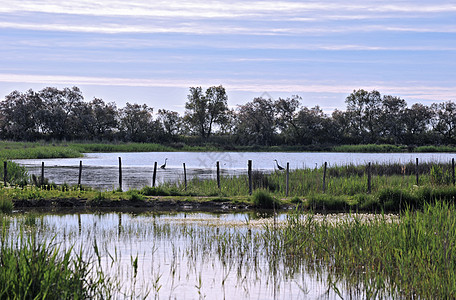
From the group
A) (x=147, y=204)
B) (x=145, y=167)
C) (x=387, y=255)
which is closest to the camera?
(x=387, y=255)

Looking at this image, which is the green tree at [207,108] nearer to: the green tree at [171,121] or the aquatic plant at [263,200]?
the green tree at [171,121]

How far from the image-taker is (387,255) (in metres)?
10.5

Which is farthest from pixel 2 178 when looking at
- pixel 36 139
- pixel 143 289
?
pixel 36 139

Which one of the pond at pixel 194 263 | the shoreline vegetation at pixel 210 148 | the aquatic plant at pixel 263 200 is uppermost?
the shoreline vegetation at pixel 210 148

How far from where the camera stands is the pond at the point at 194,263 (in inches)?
409

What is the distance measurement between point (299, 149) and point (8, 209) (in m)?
75.6

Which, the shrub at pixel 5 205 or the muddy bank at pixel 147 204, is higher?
the shrub at pixel 5 205

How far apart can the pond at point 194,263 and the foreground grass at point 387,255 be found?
1.17 ft

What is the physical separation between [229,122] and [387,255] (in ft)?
Result: 305

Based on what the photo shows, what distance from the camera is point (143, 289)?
1023 centimetres

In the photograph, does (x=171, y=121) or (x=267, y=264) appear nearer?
(x=267, y=264)

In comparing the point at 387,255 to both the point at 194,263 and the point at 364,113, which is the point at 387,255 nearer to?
the point at 194,263

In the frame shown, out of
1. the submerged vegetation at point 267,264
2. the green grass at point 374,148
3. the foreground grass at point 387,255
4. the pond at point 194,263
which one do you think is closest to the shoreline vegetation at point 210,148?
the green grass at point 374,148

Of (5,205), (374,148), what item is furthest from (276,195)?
(374,148)
